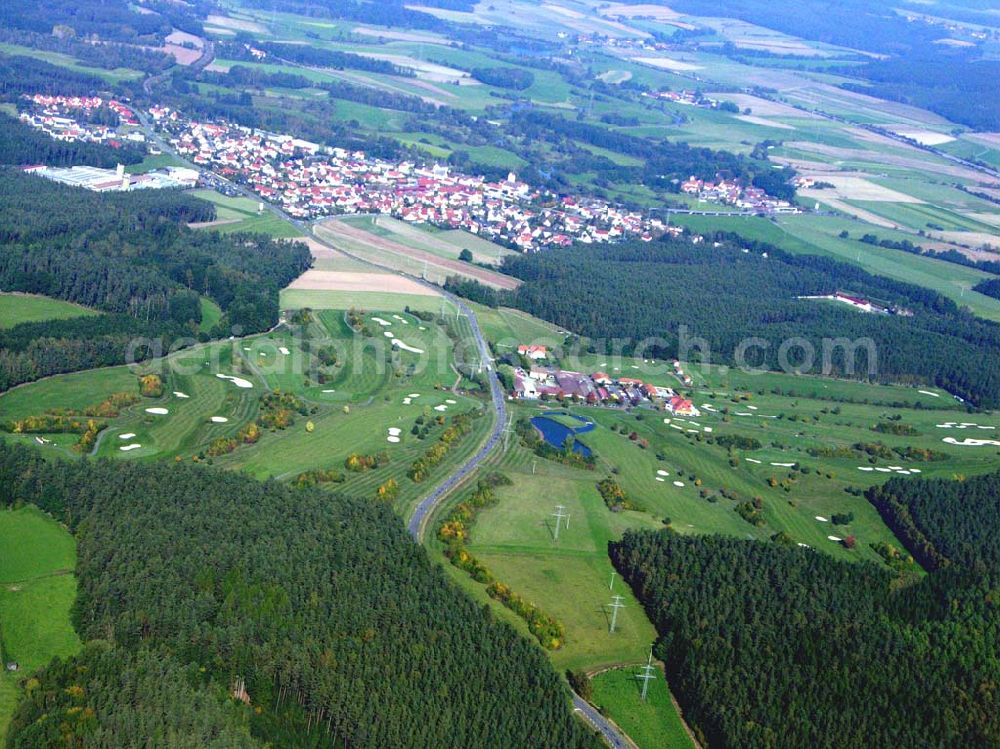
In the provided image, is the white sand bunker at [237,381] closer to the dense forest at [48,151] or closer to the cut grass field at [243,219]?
the cut grass field at [243,219]

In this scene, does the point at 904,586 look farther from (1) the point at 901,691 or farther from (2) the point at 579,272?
(2) the point at 579,272

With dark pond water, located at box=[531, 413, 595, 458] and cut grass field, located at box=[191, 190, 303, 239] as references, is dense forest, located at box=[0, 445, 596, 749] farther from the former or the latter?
cut grass field, located at box=[191, 190, 303, 239]

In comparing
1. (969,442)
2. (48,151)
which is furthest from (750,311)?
(48,151)

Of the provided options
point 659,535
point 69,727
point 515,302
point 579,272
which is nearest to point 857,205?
point 579,272

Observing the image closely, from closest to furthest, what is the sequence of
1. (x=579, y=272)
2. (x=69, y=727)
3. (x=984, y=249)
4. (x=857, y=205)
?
(x=69, y=727) → (x=579, y=272) → (x=984, y=249) → (x=857, y=205)

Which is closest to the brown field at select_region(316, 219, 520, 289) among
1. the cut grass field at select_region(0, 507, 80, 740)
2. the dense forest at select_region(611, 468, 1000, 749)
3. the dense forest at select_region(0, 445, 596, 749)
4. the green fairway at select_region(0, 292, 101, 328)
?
the green fairway at select_region(0, 292, 101, 328)
